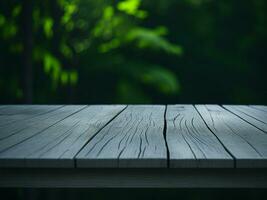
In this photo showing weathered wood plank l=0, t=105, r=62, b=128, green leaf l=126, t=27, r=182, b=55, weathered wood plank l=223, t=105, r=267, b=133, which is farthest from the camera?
green leaf l=126, t=27, r=182, b=55

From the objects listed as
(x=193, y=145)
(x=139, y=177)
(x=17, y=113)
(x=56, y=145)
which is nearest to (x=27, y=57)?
(x=17, y=113)

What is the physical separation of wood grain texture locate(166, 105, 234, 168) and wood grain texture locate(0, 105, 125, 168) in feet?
0.90

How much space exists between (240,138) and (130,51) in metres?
7.12

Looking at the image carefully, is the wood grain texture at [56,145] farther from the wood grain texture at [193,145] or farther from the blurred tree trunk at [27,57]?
the blurred tree trunk at [27,57]

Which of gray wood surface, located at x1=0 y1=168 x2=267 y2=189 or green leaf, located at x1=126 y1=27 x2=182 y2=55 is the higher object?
green leaf, located at x1=126 y1=27 x2=182 y2=55

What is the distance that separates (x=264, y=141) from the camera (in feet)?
5.26

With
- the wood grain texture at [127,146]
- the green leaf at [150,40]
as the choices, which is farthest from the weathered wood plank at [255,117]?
the green leaf at [150,40]

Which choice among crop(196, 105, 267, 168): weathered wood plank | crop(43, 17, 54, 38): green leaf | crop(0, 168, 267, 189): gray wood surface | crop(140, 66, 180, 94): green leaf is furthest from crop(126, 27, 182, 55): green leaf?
crop(0, 168, 267, 189): gray wood surface

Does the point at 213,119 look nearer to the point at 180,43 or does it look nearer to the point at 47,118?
the point at 47,118

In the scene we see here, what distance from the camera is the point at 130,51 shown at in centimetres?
872

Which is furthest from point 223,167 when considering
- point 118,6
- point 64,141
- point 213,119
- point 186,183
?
point 118,6

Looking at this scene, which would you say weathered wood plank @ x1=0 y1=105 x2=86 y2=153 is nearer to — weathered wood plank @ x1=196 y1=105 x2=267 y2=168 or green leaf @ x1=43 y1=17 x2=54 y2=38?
weathered wood plank @ x1=196 y1=105 x2=267 y2=168

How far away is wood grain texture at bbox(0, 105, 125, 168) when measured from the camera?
1316 millimetres

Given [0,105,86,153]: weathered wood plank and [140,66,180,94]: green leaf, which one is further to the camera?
[140,66,180,94]: green leaf
